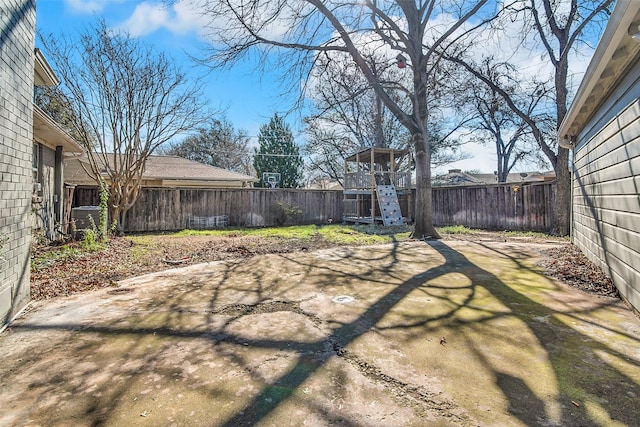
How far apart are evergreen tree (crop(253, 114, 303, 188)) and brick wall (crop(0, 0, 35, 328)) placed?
20.4 metres

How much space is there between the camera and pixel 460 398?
1.57 m

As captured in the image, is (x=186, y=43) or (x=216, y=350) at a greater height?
(x=186, y=43)

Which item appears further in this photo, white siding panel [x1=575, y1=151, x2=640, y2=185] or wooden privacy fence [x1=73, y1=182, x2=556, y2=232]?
wooden privacy fence [x1=73, y1=182, x2=556, y2=232]

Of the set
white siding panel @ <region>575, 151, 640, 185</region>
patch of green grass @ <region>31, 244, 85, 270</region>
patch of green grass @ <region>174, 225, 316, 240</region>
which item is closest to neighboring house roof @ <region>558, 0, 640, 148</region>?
white siding panel @ <region>575, 151, 640, 185</region>

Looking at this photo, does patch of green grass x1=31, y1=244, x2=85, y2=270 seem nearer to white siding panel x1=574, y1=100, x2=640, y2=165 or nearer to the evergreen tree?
white siding panel x1=574, y1=100, x2=640, y2=165

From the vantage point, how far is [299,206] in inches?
520

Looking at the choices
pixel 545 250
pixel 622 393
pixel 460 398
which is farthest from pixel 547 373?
pixel 545 250

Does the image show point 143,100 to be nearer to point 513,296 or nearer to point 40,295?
point 40,295

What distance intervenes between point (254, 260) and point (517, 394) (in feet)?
14.2

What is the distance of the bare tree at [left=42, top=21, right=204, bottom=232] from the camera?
24.8 ft

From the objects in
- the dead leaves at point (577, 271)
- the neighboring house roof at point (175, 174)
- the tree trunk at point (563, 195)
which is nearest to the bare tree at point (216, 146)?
the neighboring house roof at point (175, 174)

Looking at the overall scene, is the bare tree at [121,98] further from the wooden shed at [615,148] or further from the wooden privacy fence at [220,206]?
the wooden shed at [615,148]

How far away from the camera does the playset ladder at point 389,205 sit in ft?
38.2

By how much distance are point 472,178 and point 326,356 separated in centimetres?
3825
